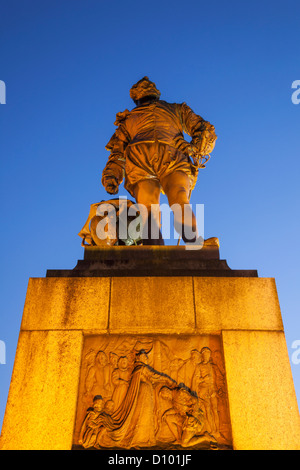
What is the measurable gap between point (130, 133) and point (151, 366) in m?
4.70

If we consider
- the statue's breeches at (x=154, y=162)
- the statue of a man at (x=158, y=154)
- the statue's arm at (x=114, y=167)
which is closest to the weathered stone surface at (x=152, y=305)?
the statue of a man at (x=158, y=154)

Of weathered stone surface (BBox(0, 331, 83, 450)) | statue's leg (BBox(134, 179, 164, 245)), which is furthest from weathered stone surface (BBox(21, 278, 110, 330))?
statue's leg (BBox(134, 179, 164, 245))

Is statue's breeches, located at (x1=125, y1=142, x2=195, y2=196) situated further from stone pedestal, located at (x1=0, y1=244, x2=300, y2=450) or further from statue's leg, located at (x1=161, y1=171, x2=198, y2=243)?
stone pedestal, located at (x1=0, y1=244, x2=300, y2=450)

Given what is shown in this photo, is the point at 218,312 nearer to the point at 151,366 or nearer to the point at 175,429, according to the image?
the point at 151,366

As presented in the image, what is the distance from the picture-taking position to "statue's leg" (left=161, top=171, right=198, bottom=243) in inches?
248

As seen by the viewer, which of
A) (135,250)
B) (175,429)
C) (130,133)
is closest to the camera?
(175,429)

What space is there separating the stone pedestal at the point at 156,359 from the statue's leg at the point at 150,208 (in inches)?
34.2

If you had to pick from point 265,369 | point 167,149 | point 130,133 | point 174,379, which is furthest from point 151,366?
point 130,133

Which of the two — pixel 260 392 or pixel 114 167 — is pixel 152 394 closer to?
pixel 260 392

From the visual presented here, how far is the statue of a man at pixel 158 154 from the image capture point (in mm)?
7059

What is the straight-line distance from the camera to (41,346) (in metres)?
4.90

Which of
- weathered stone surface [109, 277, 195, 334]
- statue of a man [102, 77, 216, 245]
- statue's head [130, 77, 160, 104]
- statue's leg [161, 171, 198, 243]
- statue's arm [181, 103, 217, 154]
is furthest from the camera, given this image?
statue's head [130, 77, 160, 104]

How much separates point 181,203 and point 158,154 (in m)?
1.09

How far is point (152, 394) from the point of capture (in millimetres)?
4637
